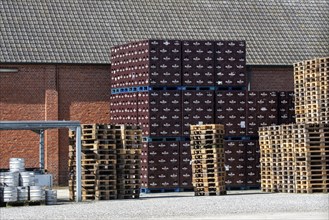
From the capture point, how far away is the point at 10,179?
28906mm

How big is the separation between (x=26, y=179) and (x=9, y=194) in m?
0.85

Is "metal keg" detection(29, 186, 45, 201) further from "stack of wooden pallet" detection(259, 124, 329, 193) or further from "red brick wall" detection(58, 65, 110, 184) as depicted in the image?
"red brick wall" detection(58, 65, 110, 184)

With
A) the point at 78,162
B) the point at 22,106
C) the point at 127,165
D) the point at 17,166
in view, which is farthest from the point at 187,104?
the point at 22,106

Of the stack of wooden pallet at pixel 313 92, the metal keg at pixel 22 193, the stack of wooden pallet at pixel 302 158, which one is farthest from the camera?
the stack of wooden pallet at pixel 313 92

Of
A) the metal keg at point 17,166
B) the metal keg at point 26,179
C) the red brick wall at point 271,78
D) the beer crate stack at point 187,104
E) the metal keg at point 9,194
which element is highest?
the red brick wall at point 271,78

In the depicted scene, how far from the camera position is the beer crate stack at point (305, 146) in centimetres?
3225

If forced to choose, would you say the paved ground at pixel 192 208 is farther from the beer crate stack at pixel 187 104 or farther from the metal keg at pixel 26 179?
the beer crate stack at pixel 187 104

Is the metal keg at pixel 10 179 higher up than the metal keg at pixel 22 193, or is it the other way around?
the metal keg at pixel 10 179

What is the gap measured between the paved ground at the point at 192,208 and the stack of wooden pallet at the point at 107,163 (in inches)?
30.6

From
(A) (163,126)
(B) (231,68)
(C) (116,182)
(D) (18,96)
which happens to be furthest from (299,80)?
(D) (18,96)

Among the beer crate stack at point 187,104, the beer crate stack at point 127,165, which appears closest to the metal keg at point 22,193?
the beer crate stack at point 127,165

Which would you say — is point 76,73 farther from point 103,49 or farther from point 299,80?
point 299,80

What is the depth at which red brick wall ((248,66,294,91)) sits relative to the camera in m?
41.8

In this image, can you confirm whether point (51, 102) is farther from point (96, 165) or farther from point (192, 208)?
point (192, 208)
